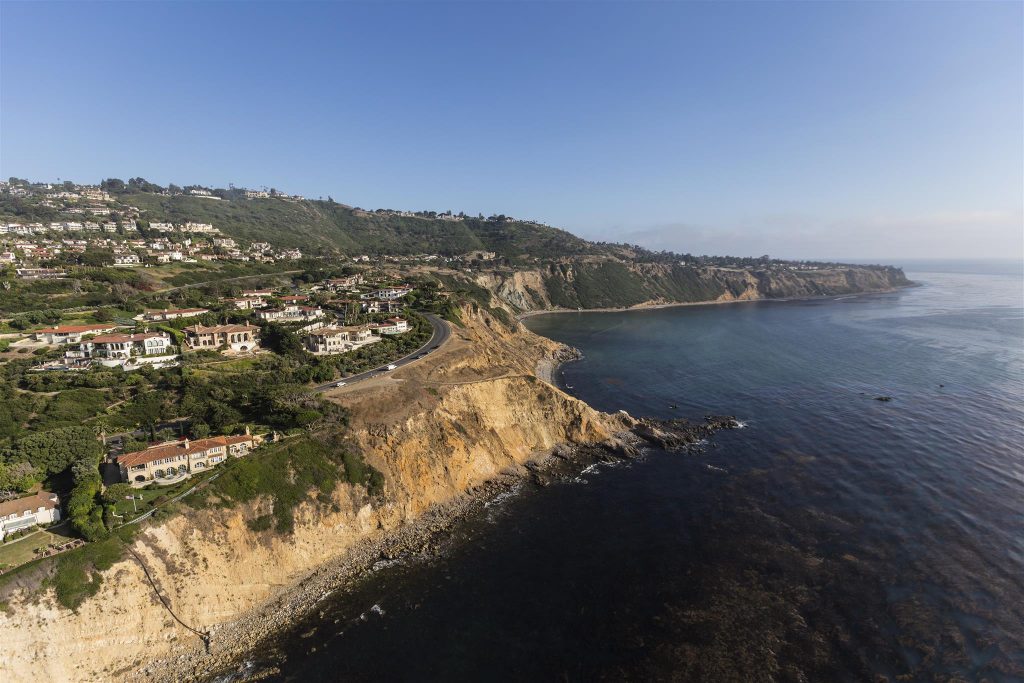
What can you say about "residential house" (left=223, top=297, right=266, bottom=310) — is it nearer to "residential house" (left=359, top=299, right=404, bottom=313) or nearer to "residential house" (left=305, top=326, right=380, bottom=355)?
"residential house" (left=359, top=299, right=404, bottom=313)

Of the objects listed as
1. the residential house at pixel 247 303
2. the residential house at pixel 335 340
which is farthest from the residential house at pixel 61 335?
the residential house at pixel 335 340

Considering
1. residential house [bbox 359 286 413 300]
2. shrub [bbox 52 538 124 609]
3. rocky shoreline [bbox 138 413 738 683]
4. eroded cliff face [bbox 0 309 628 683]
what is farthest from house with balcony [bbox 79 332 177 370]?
residential house [bbox 359 286 413 300]

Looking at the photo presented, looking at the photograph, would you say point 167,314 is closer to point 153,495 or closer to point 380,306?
point 380,306

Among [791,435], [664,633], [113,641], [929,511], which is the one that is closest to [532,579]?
[664,633]

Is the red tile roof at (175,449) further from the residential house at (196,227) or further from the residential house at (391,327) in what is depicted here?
the residential house at (196,227)

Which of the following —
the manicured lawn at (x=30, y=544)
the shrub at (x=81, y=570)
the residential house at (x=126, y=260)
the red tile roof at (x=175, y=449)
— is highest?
the residential house at (x=126, y=260)

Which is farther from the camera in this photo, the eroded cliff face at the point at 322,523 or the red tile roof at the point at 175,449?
the red tile roof at the point at 175,449

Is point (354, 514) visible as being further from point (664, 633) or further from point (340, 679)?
point (664, 633)

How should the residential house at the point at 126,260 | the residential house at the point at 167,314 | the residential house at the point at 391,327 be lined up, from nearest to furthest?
1. the residential house at the point at 167,314
2. the residential house at the point at 391,327
3. the residential house at the point at 126,260
